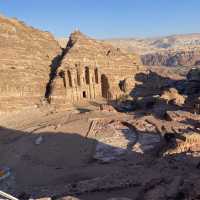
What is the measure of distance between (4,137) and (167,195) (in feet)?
57.3

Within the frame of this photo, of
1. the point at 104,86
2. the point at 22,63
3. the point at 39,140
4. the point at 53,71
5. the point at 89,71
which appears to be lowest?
the point at 39,140

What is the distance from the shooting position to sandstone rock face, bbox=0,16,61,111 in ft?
112

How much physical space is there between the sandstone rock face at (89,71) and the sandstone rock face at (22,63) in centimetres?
198

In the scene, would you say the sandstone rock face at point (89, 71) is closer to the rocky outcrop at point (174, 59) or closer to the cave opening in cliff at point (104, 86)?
the cave opening in cliff at point (104, 86)

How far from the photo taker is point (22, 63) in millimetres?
36906

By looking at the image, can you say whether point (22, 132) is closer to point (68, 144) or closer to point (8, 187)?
point (68, 144)

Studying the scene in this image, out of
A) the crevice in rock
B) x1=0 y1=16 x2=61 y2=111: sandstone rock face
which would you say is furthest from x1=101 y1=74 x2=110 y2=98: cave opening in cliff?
x1=0 y1=16 x2=61 y2=111: sandstone rock face

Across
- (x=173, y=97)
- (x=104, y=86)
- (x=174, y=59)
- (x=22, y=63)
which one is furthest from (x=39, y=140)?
(x=174, y=59)

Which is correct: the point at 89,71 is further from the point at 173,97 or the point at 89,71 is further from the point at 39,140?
the point at 39,140

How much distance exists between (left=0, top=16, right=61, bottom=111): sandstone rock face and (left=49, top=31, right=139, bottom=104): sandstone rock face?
1.98 m

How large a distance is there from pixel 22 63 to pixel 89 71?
6.94 metres

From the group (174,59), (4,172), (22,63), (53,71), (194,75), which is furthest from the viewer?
(174,59)

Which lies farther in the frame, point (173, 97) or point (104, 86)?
point (104, 86)

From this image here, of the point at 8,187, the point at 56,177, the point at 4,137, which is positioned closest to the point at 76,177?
the point at 56,177
